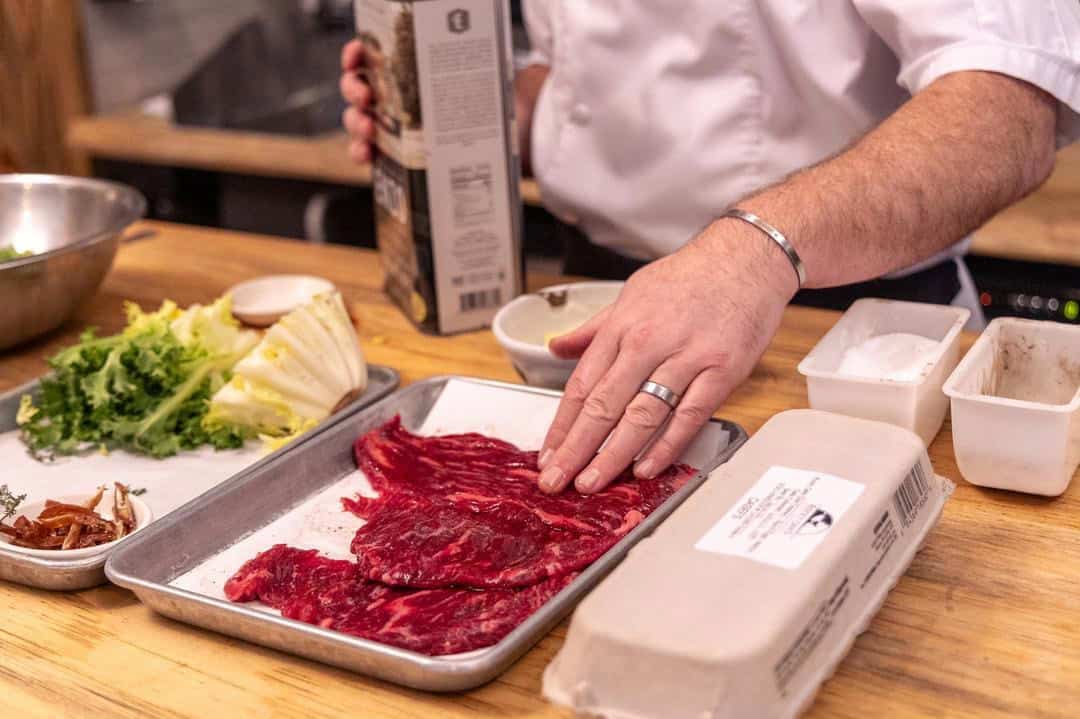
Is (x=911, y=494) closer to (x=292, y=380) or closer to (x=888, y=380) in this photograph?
(x=888, y=380)

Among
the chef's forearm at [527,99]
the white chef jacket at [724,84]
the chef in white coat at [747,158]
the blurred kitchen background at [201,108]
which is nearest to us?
the chef in white coat at [747,158]

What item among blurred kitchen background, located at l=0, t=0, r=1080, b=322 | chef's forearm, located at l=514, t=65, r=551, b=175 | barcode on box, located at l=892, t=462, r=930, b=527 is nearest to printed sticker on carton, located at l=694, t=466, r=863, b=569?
barcode on box, located at l=892, t=462, r=930, b=527

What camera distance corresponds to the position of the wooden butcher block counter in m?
0.95

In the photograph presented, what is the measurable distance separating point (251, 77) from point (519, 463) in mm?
2905

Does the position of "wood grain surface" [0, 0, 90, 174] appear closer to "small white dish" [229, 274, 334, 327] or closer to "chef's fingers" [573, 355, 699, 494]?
"small white dish" [229, 274, 334, 327]

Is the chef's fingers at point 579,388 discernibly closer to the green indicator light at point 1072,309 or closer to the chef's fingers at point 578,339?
the chef's fingers at point 578,339

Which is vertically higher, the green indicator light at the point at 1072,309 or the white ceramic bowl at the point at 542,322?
the white ceramic bowl at the point at 542,322

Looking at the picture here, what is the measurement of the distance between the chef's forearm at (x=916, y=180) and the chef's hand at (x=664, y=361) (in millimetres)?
101

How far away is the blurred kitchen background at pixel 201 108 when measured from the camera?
3.34 meters

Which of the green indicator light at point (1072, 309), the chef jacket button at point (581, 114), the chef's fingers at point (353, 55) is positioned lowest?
the green indicator light at point (1072, 309)

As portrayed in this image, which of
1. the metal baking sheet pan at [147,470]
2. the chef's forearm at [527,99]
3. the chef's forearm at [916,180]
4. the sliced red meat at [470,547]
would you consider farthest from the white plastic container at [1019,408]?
the chef's forearm at [527,99]

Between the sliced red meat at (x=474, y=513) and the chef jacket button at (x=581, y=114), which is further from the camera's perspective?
the chef jacket button at (x=581, y=114)

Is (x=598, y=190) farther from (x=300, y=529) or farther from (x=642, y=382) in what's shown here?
(x=300, y=529)

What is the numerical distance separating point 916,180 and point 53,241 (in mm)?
1362
